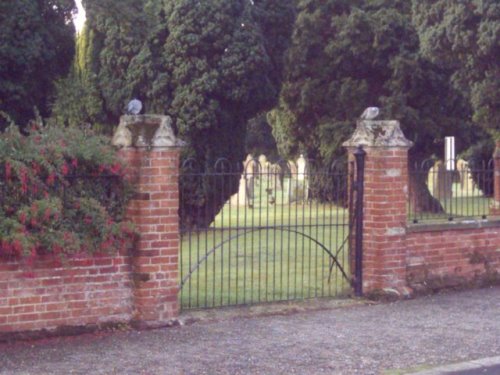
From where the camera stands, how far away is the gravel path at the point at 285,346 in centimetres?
703

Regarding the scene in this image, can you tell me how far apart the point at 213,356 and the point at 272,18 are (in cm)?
1230

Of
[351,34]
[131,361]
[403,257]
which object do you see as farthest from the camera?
[351,34]

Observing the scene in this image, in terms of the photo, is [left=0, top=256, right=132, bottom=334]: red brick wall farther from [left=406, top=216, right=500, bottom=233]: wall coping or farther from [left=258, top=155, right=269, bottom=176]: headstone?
[left=406, top=216, right=500, bottom=233]: wall coping

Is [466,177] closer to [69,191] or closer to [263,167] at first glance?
[69,191]

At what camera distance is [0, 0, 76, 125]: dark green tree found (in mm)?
14625

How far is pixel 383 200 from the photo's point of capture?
997 cm

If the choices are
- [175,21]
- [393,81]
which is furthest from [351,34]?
[175,21]

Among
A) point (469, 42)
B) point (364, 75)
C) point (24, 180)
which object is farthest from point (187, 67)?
point (24, 180)

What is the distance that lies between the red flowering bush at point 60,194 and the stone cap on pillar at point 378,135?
3.08 metres

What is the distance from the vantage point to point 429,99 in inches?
902

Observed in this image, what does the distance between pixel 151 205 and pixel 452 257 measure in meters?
4.43

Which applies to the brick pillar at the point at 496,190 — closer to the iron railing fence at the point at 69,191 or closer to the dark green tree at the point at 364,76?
the iron railing fence at the point at 69,191

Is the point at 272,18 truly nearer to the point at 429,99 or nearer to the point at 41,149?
the point at 429,99

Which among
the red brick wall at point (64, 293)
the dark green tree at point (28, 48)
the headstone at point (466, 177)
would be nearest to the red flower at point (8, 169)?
the red brick wall at point (64, 293)
